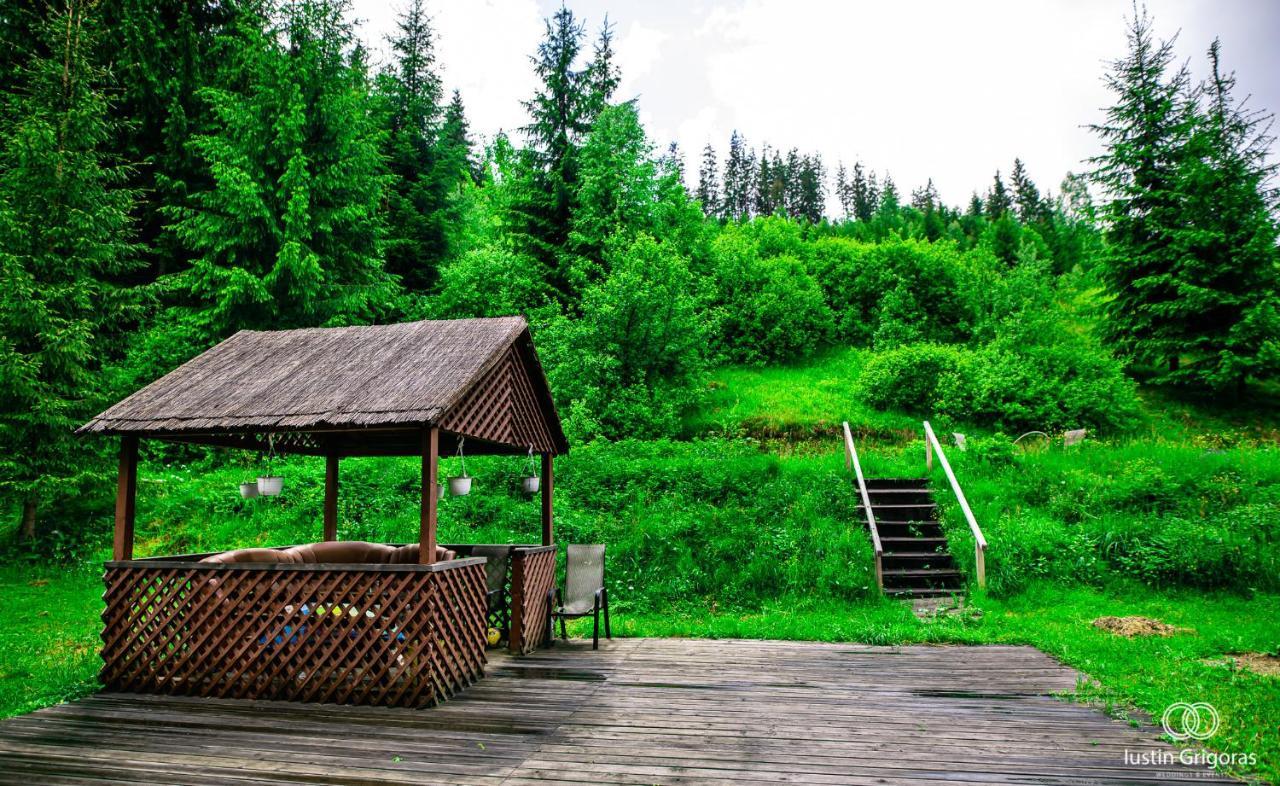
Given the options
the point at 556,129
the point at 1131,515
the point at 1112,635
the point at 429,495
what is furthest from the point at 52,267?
the point at 1131,515

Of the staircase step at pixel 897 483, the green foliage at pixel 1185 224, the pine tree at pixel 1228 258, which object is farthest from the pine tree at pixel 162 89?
the pine tree at pixel 1228 258

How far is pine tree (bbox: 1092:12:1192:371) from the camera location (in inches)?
707

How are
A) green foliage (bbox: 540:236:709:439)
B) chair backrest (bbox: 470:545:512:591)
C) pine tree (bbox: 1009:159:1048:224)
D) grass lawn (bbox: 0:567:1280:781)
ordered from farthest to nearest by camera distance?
pine tree (bbox: 1009:159:1048:224), green foliage (bbox: 540:236:709:439), chair backrest (bbox: 470:545:512:591), grass lawn (bbox: 0:567:1280:781)

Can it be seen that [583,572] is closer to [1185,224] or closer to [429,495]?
[429,495]

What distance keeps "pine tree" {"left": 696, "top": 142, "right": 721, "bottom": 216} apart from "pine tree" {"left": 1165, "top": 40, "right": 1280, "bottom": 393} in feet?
135

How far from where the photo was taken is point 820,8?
14.7 meters

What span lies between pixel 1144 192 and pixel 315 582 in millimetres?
21662

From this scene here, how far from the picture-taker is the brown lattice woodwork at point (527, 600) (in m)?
7.80

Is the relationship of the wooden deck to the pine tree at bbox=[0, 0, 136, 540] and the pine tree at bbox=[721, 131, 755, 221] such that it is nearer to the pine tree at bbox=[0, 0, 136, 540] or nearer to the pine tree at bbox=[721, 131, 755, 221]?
the pine tree at bbox=[0, 0, 136, 540]

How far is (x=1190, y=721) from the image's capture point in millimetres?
5012

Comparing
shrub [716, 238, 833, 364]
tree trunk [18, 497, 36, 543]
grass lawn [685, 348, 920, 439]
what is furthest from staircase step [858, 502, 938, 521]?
tree trunk [18, 497, 36, 543]

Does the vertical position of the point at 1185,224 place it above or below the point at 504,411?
above

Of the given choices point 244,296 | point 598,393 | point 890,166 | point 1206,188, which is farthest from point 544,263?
point 890,166

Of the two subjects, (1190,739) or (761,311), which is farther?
(761,311)
